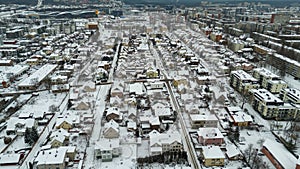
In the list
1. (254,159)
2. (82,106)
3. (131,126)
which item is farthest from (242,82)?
(82,106)

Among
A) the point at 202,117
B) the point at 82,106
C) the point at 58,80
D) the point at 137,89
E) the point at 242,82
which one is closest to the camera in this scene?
the point at 202,117

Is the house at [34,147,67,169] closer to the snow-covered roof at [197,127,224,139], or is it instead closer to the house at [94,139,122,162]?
the house at [94,139,122,162]

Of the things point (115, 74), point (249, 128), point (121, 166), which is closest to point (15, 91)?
point (115, 74)

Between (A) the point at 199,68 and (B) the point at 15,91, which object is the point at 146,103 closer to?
(A) the point at 199,68

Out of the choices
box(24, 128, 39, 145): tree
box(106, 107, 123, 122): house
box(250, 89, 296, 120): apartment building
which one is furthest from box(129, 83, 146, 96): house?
box(250, 89, 296, 120): apartment building

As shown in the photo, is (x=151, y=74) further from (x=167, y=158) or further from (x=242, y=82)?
(x=167, y=158)

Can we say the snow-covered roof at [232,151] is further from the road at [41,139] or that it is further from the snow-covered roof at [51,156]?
the road at [41,139]

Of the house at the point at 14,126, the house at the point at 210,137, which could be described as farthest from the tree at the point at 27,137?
the house at the point at 210,137
